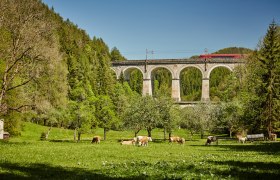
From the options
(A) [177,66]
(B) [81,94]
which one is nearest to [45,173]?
(B) [81,94]

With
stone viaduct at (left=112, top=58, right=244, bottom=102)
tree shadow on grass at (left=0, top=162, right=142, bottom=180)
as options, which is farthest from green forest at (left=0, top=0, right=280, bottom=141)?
stone viaduct at (left=112, top=58, right=244, bottom=102)

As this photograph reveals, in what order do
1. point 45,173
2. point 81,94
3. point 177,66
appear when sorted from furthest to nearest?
point 177,66 < point 81,94 < point 45,173

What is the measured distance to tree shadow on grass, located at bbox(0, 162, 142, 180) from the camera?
1198 centimetres

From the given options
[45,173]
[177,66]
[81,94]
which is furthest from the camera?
[177,66]

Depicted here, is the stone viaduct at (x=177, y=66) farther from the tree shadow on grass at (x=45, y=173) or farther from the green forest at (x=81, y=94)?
the tree shadow on grass at (x=45, y=173)

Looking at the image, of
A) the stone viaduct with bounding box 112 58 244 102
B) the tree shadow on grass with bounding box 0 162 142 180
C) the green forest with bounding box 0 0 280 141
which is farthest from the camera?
the stone viaduct with bounding box 112 58 244 102

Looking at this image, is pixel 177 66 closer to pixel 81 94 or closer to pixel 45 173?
pixel 81 94

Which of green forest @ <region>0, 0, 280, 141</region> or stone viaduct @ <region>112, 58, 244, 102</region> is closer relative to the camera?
green forest @ <region>0, 0, 280, 141</region>

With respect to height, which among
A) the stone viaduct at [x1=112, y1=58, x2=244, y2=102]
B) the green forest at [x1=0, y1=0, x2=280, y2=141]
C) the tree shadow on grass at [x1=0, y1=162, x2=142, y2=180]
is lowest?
the tree shadow on grass at [x1=0, y1=162, x2=142, y2=180]

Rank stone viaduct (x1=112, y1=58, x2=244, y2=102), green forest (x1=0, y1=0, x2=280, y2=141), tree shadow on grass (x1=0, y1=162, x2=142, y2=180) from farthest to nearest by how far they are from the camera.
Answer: stone viaduct (x1=112, y1=58, x2=244, y2=102) → green forest (x1=0, y1=0, x2=280, y2=141) → tree shadow on grass (x1=0, y1=162, x2=142, y2=180)

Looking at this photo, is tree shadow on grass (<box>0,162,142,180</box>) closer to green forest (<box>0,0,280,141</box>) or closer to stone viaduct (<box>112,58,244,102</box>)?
green forest (<box>0,0,280,141</box>)

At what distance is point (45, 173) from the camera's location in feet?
42.7

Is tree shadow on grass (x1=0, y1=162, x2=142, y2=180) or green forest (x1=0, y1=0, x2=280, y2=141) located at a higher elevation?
green forest (x1=0, y1=0, x2=280, y2=141)

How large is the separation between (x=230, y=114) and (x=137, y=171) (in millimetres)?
51803
